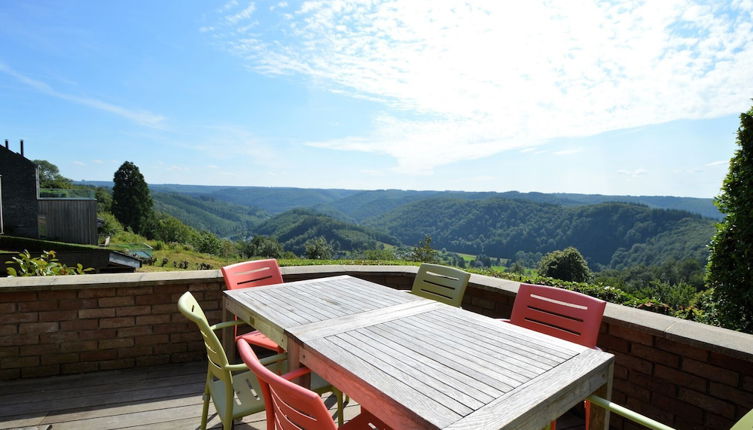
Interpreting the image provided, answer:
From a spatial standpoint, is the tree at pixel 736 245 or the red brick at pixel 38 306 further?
the tree at pixel 736 245

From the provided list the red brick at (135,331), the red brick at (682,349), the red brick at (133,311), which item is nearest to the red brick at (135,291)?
the red brick at (133,311)

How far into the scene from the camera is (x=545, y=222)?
75688 millimetres

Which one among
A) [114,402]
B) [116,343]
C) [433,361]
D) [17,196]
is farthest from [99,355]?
[17,196]

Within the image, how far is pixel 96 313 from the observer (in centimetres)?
270

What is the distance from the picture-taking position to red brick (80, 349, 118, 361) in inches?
106

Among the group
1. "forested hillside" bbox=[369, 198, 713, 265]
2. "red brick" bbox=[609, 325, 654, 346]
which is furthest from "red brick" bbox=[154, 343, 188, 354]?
"forested hillside" bbox=[369, 198, 713, 265]

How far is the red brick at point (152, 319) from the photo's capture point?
2.80 meters

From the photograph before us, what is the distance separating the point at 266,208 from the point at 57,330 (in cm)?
18848

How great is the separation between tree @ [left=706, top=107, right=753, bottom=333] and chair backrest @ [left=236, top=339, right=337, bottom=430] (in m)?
3.60

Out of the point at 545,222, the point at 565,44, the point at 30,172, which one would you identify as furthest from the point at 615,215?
the point at 30,172

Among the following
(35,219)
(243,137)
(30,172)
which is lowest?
(35,219)

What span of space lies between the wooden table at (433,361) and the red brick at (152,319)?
1.27 metres

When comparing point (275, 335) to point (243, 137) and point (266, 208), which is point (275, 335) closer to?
point (243, 137)

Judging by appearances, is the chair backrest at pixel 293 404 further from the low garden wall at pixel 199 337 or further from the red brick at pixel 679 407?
the red brick at pixel 679 407
